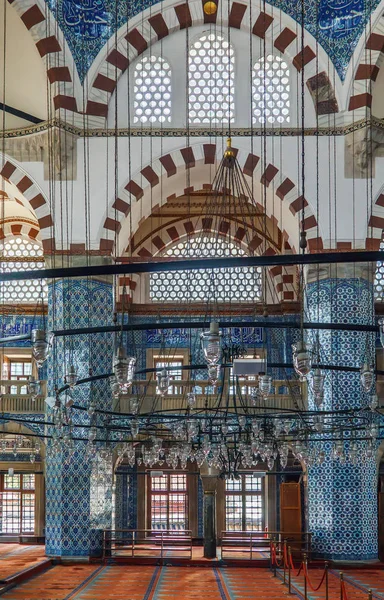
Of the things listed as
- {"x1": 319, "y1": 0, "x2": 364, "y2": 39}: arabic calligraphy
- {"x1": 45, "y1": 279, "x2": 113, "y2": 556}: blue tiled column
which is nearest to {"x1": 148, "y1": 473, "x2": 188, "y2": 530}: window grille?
{"x1": 45, "y1": 279, "x2": 113, "y2": 556}: blue tiled column

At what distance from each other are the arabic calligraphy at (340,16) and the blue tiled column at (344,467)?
3738mm

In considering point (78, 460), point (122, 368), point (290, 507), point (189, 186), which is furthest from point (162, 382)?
point (290, 507)

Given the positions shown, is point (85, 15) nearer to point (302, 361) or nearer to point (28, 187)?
point (28, 187)

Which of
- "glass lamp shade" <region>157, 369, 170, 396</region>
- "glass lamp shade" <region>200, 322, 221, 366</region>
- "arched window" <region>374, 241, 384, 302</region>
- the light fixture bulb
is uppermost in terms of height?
the light fixture bulb

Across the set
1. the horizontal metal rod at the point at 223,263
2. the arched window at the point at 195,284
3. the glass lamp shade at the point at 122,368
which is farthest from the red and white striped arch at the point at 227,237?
the horizontal metal rod at the point at 223,263

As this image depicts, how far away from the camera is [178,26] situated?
16.0m

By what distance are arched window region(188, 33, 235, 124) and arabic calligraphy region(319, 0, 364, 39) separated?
5.25ft

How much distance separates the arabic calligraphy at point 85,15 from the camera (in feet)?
51.3

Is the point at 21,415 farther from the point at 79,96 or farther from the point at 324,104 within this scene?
the point at 324,104

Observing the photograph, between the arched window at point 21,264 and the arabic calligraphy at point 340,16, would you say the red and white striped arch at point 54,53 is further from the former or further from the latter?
the arched window at point 21,264

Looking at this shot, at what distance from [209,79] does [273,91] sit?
107 cm

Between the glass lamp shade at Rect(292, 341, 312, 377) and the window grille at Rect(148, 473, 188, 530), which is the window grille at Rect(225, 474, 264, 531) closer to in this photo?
the window grille at Rect(148, 473, 188, 530)

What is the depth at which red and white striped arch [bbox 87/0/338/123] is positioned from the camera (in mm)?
15734

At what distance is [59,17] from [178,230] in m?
6.15
